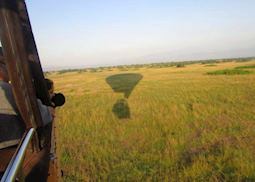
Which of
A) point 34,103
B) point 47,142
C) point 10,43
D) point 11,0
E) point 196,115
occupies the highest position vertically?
point 11,0

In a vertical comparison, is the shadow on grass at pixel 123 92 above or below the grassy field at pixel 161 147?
below

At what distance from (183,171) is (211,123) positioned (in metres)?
4.10

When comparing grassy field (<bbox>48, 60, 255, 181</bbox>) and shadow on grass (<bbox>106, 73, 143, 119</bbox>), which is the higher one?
grassy field (<bbox>48, 60, 255, 181</bbox>)

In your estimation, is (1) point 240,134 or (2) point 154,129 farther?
(2) point 154,129

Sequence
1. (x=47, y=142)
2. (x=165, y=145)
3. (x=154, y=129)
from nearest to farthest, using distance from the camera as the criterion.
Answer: (x=47, y=142) < (x=165, y=145) < (x=154, y=129)

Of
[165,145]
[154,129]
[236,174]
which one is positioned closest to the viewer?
[236,174]

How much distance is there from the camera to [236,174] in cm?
481

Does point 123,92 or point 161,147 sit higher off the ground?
point 161,147

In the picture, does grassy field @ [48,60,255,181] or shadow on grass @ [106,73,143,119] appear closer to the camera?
grassy field @ [48,60,255,181]

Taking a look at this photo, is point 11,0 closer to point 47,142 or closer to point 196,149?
point 47,142

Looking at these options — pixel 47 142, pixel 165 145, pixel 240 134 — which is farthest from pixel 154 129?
pixel 47 142

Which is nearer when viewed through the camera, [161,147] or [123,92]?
[161,147]

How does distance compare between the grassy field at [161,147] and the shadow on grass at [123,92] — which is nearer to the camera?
the grassy field at [161,147]

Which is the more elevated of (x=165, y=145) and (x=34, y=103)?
(x=34, y=103)
